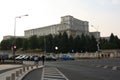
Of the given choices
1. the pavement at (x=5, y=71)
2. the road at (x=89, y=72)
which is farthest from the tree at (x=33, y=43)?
the pavement at (x=5, y=71)

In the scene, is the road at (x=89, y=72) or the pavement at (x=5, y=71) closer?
the road at (x=89, y=72)

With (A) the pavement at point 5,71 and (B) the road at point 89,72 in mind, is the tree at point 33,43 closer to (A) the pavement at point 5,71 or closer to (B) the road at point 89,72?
(B) the road at point 89,72

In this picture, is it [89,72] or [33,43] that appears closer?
[89,72]

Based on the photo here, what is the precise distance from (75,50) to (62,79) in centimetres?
13133

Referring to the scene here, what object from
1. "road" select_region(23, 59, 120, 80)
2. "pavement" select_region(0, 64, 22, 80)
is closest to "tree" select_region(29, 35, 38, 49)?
"road" select_region(23, 59, 120, 80)

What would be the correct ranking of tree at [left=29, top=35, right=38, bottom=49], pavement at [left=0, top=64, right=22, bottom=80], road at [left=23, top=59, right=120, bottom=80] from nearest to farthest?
road at [left=23, top=59, right=120, bottom=80], pavement at [left=0, top=64, right=22, bottom=80], tree at [left=29, top=35, right=38, bottom=49]

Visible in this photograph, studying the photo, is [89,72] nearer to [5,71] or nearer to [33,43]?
[5,71]

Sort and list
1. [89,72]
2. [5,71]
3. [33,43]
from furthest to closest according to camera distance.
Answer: [33,43] → [5,71] → [89,72]

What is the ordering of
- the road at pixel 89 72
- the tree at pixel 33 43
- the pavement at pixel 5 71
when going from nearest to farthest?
the road at pixel 89 72
the pavement at pixel 5 71
the tree at pixel 33 43

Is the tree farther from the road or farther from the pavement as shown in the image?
the pavement

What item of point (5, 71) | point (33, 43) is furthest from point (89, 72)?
point (33, 43)

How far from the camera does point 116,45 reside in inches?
6801

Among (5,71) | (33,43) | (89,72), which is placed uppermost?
(33,43)

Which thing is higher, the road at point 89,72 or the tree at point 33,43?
the tree at point 33,43
